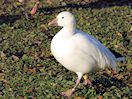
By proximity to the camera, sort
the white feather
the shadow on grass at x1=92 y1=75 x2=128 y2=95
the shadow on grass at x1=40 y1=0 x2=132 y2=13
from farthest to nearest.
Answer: the shadow on grass at x1=40 y1=0 x2=132 y2=13 < the shadow on grass at x1=92 y1=75 x2=128 y2=95 < the white feather

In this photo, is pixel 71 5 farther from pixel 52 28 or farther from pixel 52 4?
pixel 52 28

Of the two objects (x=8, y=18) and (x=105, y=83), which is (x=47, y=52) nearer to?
(x=105, y=83)

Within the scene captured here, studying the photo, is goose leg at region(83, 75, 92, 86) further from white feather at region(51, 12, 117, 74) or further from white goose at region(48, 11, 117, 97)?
white feather at region(51, 12, 117, 74)

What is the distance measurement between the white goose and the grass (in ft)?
1.48

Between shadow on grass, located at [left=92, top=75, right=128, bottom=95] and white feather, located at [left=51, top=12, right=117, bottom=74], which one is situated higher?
white feather, located at [left=51, top=12, right=117, bottom=74]

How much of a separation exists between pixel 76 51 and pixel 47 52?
8.20ft

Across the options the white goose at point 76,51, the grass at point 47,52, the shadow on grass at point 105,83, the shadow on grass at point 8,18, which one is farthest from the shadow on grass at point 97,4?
the white goose at point 76,51

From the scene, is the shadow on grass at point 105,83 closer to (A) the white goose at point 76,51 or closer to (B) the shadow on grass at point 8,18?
(A) the white goose at point 76,51

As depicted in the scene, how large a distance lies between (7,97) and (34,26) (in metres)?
3.80

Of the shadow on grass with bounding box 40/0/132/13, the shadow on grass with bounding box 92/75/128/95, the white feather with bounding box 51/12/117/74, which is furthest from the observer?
the shadow on grass with bounding box 40/0/132/13

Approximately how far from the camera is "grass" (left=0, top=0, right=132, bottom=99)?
7.42 meters

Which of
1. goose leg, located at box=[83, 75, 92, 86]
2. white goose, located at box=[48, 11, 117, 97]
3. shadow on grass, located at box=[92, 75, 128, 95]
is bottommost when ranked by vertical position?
shadow on grass, located at box=[92, 75, 128, 95]

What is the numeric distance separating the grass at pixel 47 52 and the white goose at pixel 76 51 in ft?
1.48

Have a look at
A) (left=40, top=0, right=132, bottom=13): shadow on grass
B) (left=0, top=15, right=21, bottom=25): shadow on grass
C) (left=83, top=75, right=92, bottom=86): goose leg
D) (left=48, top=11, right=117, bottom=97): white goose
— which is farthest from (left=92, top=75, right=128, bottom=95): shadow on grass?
(left=40, top=0, right=132, bottom=13): shadow on grass
